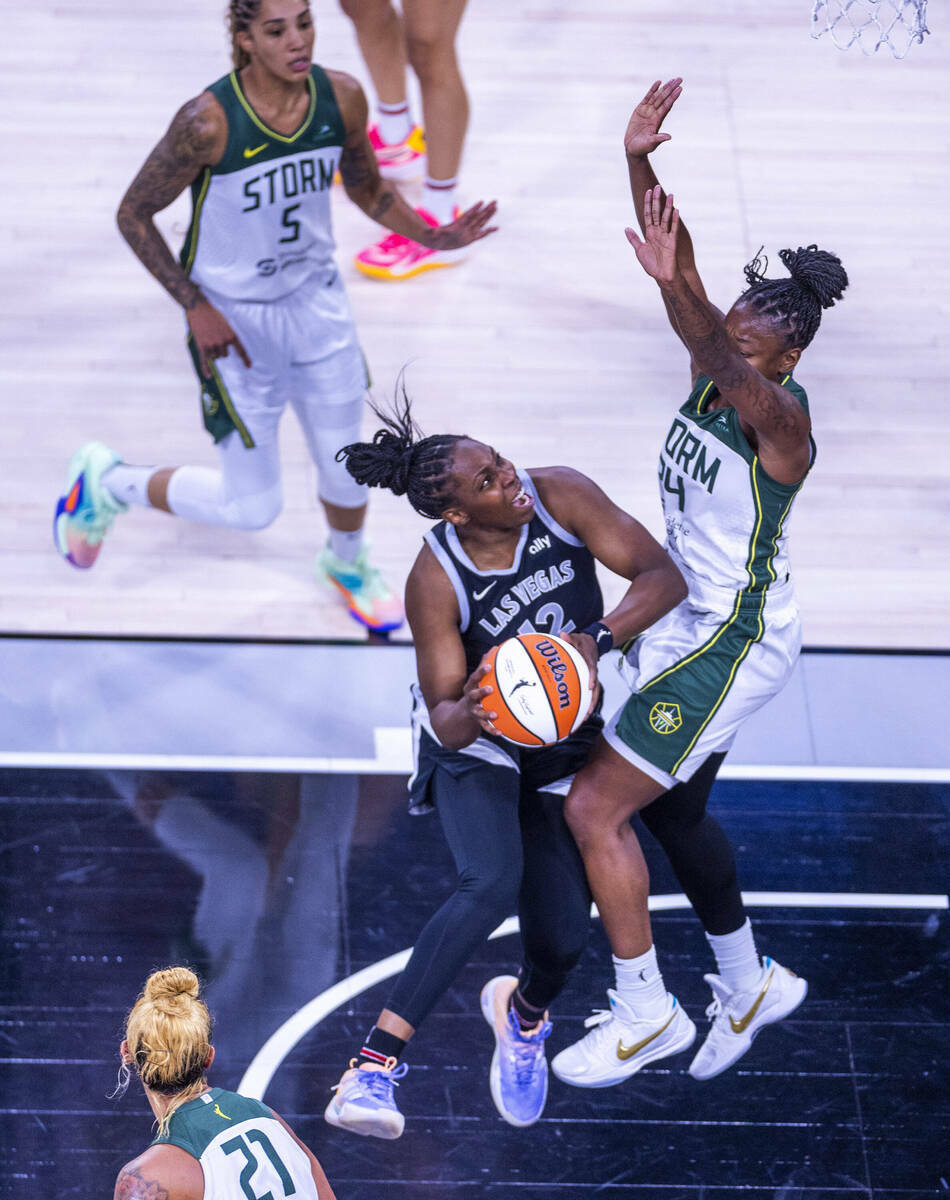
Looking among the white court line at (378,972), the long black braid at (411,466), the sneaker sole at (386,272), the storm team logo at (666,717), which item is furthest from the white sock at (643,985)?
the sneaker sole at (386,272)

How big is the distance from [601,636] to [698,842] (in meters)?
0.63

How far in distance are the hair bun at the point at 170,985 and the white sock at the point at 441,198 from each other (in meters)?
4.48

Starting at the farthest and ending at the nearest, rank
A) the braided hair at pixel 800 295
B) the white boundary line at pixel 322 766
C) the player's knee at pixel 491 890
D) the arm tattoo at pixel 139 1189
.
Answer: the white boundary line at pixel 322 766 → the player's knee at pixel 491 890 → the braided hair at pixel 800 295 → the arm tattoo at pixel 139 1189

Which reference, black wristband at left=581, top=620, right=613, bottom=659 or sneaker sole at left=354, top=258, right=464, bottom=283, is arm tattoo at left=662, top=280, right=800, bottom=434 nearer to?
black wristband at left=581, top=620, right=613, bottom=659

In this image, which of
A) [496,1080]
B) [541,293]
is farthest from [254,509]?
[541,293]

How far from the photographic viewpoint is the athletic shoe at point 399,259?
6.94 metres

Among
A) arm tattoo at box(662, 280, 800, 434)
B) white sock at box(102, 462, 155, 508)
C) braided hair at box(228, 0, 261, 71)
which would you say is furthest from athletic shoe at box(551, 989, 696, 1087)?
braided hair at box(228, 0, 261, 71)

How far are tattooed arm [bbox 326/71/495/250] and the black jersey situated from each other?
1286 mm

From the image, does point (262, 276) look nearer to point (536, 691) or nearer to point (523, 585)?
point (523, 585)

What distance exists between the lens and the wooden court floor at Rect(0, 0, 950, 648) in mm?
5777

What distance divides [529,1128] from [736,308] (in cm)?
217

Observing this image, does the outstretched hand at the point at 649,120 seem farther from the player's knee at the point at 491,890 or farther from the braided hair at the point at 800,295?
the player's knee at the point at 491,890

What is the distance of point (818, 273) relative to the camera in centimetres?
360

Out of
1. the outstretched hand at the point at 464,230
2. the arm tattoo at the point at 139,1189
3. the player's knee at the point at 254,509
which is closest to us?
the arm tattoo at the point at 139,1189
